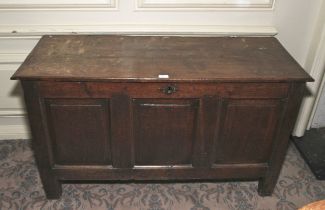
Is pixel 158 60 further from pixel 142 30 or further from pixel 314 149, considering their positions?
pixel 314 149

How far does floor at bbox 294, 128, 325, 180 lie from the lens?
6.13 feet

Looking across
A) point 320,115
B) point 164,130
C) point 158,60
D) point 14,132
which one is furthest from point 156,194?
point 320,115

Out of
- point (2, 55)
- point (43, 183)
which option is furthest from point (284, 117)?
point (2, 55)

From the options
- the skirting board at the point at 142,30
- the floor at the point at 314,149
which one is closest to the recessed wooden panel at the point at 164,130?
the skirting board at the point at 142,30

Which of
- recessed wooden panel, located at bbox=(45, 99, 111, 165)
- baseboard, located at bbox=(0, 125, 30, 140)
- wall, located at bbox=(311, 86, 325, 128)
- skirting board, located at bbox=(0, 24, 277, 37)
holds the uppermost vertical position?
skirting board, located at bbox=(0, 24, 277, 37)

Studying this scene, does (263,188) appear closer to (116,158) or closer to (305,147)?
(305,147)

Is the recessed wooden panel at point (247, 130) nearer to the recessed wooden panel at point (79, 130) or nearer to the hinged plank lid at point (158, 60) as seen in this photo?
the hinged plank lid at point (158, 60)

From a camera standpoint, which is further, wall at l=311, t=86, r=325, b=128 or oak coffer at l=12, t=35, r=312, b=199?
wall at l=311, t=86, r=325, b=128

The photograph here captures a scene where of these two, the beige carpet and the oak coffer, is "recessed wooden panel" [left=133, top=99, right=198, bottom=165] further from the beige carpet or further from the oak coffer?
the beige carpet

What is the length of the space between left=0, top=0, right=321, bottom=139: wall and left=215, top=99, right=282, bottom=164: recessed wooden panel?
480 mm

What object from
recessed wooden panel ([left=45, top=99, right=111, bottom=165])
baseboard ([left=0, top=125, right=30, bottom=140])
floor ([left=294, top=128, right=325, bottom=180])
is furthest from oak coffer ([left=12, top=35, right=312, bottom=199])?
baseboard ([left=0, top=125, right=30, bottom=140])

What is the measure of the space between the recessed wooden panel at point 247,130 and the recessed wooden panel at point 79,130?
0.53m

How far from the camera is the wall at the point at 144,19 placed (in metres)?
1.67

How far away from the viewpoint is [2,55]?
1758 mm
